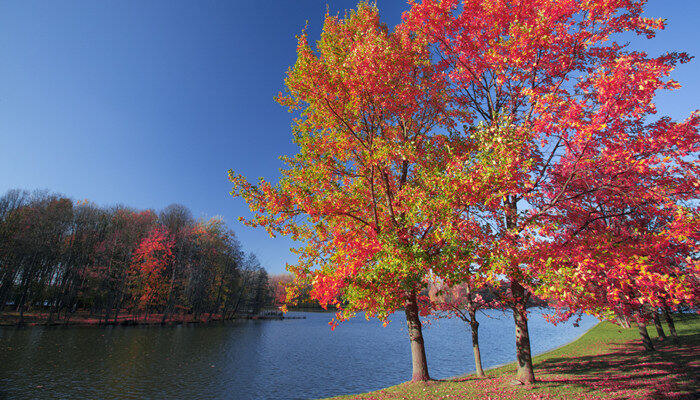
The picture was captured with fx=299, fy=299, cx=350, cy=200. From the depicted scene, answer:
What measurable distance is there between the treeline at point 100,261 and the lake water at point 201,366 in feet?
42.7

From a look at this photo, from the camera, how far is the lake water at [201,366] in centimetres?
1709

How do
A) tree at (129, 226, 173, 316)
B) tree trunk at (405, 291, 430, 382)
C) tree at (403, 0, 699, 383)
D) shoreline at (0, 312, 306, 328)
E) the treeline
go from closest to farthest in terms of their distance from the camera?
tree at (403, 0, 699, 383) < tree trunk at (405, 291, 430, 382) < shoreline at (0, 312, 306, 328) < the treeline < tree at (129, 226, 173, 316)

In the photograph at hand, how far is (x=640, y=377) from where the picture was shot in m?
12.6

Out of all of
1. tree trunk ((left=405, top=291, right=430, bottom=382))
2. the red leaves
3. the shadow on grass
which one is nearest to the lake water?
tree trunk ((left=405, top=291, right=430, bottom=382))

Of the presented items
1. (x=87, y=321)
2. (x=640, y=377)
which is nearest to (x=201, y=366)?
(x=640, y=377)

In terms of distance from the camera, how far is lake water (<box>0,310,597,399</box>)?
1709 centimetres

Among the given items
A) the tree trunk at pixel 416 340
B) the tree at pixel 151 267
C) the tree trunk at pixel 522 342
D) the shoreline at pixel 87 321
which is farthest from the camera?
the tree at pixel 151 267

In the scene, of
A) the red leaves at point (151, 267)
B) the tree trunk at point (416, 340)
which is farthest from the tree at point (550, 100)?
the red leaves at point (151, 267)

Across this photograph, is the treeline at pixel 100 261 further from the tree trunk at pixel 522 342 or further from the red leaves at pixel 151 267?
the tree trunk at pixel 522 342

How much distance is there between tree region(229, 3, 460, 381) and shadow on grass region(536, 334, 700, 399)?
6554mm

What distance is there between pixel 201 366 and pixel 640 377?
26663mm

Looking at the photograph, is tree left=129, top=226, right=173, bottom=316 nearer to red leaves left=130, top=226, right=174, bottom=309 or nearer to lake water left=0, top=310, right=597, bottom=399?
red leaves left=130, top=226, right=174, bottom=309

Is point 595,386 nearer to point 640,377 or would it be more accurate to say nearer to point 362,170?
point 640,377

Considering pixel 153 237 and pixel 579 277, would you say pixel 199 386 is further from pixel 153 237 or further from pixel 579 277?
pixel 153 237
